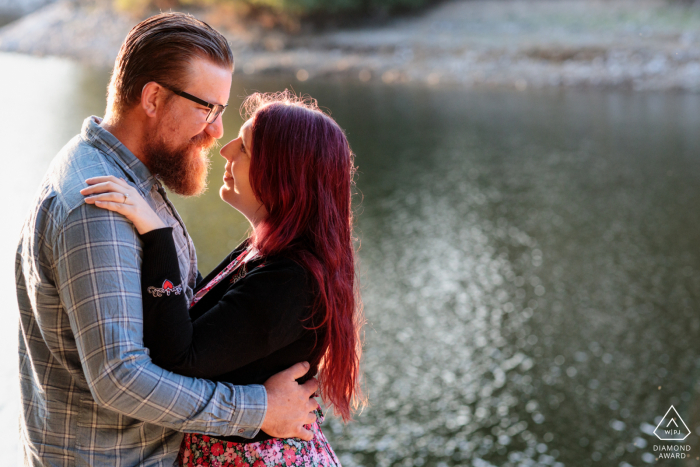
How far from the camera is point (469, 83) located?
29.7 meters

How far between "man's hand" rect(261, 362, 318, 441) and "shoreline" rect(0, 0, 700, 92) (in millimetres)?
27093

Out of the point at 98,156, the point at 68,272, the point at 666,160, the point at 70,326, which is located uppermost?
the point at 98,156

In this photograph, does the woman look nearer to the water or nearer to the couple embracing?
the couple embracing

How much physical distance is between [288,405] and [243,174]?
62 cm

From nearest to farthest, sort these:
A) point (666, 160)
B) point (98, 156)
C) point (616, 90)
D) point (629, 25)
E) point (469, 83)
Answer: point (98, 156) → point (666, 160) → point (616, 90) → point (469, 83) → point (629, 25)

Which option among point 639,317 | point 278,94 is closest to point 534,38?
point 639,317

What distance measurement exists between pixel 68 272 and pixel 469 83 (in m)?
29.7

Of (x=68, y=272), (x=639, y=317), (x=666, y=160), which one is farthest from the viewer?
(x=666, y=160)

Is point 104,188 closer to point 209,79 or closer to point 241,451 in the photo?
point 209,79

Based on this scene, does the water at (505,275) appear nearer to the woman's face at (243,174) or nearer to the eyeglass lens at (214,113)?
the woman's face at (243,174)

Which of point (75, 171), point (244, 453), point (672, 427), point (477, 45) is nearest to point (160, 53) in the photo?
point (75, 171)

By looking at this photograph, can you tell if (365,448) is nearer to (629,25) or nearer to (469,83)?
(469,83)

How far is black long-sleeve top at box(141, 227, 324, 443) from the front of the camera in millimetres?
1490

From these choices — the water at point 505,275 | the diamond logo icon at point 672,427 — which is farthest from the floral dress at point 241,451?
the diamond logo icon at point 672,427
